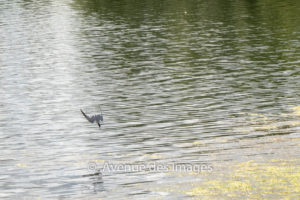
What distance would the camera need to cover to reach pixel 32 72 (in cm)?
6203

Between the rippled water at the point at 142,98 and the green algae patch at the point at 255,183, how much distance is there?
1.00m

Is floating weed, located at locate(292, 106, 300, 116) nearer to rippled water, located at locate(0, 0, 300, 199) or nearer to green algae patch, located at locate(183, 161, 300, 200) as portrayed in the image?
rippled water, located at locate(0, 0, 300, 199)

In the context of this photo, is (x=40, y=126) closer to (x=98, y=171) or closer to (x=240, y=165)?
(x=98, y=171)

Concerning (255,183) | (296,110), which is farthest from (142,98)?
(255,183)

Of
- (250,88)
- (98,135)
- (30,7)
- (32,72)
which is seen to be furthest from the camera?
(30,7)

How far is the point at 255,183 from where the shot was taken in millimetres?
26391

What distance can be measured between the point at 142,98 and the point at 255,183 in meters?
21.3

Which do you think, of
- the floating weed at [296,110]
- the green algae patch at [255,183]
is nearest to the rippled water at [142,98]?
the floating weed at [296,110]

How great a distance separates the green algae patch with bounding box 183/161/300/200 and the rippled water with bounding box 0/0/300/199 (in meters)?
1.00

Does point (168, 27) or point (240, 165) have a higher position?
point (240, 165)

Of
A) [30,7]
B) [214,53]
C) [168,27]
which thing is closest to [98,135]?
[214,53]

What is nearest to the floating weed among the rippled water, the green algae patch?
the rippled water

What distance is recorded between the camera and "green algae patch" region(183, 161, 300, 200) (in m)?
25.1

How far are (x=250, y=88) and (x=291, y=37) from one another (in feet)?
88.0
